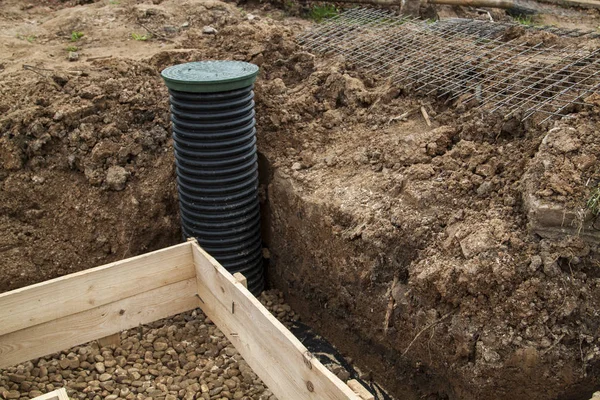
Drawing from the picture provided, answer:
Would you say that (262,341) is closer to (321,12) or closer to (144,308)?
(144,308)

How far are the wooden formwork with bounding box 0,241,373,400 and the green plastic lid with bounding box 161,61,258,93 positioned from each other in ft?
3.39

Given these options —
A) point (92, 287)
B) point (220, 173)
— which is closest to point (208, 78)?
point (220, 173)

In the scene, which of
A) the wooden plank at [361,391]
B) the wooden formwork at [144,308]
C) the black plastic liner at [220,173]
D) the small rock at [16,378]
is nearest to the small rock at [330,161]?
the black plastic liner at [220,173]

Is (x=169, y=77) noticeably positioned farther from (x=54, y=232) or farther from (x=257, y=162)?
(x=54, y=232)

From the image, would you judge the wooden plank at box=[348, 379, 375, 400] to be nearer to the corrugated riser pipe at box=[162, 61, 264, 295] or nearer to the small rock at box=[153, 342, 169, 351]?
the small rock at box=[153, 342, 169, 351]

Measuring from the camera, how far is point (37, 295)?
3.76 meters

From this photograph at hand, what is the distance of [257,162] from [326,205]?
0.79 m

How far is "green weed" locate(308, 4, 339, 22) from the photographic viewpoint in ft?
22.1

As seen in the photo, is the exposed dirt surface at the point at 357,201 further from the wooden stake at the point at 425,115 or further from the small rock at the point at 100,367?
the small rock at the point at 100,367

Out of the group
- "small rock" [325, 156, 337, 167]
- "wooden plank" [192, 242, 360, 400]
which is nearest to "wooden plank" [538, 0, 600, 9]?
"small rock" [325, 156, 337, 167]

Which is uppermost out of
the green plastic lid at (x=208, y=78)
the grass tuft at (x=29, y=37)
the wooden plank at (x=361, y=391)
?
the green plastic lid at (x=208, y=78)

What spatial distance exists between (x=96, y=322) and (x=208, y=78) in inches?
69.5

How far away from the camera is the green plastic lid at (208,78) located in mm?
3967

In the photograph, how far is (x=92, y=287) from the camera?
3928 mm
